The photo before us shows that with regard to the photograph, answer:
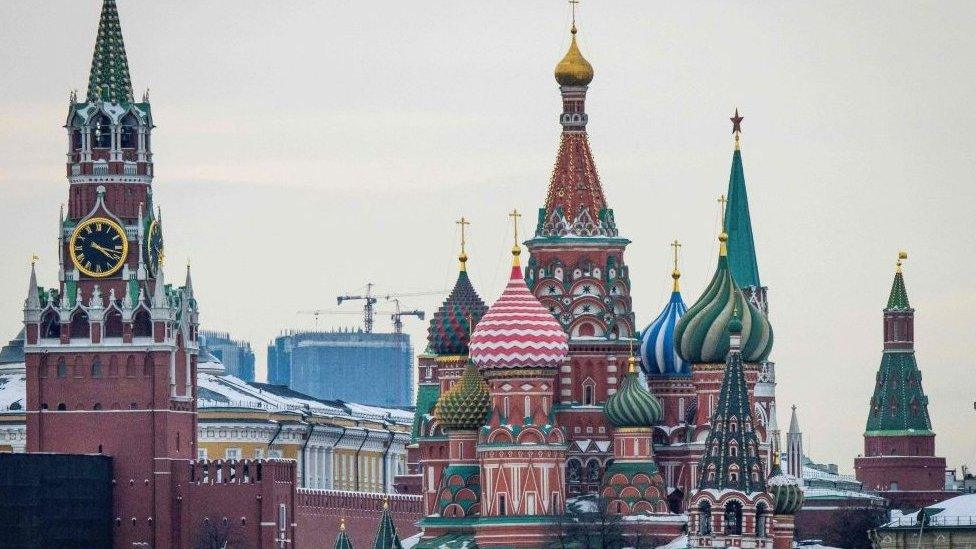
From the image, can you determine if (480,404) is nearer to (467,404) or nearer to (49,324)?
(467,404)

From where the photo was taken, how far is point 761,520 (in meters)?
119

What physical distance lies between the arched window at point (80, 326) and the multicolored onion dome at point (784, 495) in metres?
25.5

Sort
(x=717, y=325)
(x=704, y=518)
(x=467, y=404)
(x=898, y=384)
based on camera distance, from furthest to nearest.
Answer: (x=898, y=384), (x=467, y=404), (x=717, y=325), (x=704, y=518)

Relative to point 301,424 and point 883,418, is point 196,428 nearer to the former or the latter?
point 301,424

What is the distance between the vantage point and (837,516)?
15050cm

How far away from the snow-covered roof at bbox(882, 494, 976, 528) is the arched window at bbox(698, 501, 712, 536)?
2693cm

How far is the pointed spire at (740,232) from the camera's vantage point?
15688 centimetres

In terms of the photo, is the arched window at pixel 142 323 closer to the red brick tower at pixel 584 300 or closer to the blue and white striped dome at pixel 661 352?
the red brick tower at pixel 584 300

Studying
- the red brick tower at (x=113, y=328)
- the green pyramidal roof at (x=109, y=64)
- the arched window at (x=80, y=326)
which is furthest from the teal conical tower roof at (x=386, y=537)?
the green pyramidal roof at (x=109, y=64)

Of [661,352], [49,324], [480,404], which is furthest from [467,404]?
[49,324]

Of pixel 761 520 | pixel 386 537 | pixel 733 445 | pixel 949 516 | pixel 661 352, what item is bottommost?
pixel 386 537

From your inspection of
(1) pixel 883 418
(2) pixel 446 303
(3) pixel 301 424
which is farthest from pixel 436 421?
(1) pixel 883 418

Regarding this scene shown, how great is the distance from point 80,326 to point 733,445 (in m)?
29.1

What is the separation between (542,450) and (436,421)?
763 cm
